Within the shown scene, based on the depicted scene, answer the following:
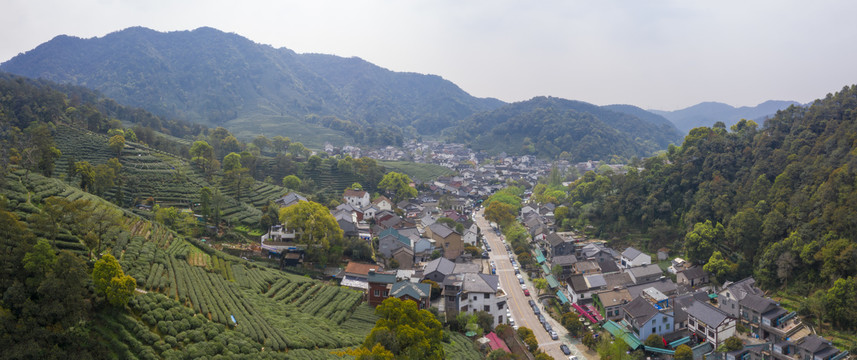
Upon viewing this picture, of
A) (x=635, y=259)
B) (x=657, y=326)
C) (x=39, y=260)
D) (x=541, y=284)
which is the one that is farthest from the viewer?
(x=635, y=259)

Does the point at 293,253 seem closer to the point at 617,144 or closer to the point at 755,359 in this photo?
the point at 755,359

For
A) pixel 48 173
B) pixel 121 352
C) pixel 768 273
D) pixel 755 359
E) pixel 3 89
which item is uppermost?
pixel 3 89

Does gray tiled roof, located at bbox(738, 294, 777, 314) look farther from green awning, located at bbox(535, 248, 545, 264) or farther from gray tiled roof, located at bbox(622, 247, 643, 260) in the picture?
green awning, located at bbox(535, 248, 545, 264)

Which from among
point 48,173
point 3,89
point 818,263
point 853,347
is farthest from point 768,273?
point 3,89

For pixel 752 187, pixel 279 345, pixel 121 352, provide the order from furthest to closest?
pixel 752 187 → pixel 279 345 → pixel 121 352

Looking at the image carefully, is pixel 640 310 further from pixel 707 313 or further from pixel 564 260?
pixel 564 260

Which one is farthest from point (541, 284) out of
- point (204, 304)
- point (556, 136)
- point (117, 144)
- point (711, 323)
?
point (556, 136)
